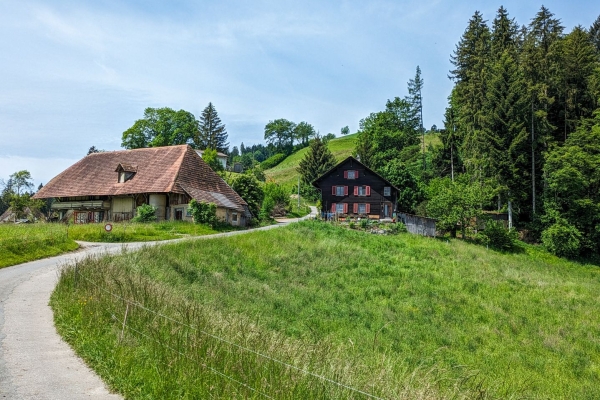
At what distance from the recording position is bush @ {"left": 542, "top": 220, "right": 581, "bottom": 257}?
3666cm

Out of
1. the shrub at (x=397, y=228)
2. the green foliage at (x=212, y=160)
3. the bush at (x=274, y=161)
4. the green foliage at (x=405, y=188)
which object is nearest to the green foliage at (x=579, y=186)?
the shrub at (x=397, y=228)

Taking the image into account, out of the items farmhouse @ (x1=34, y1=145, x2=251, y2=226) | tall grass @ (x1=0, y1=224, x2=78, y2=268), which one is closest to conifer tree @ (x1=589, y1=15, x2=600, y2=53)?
farmhouse @ (x1=34, y1=145, x2=251, y2=226)

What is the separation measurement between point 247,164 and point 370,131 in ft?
157

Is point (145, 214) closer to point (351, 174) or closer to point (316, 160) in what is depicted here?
point (351, 174)

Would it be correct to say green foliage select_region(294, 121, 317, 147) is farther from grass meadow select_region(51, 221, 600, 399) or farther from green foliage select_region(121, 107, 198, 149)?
grass meadow select_region(51, 221, 600, 399)

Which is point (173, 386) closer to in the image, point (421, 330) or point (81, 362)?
point (81, 362)

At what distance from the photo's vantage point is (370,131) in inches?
2972

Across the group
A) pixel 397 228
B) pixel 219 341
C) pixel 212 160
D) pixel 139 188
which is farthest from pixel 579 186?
pixel 212 160

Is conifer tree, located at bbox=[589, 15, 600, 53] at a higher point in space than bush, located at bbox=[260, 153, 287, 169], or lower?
higher

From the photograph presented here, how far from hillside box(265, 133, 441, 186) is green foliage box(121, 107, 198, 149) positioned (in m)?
20.8

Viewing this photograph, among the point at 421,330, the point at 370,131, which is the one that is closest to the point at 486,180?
the point at 421,330

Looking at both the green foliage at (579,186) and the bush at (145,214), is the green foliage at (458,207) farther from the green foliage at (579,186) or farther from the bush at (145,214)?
the bush at (145,214)

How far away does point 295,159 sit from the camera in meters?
114

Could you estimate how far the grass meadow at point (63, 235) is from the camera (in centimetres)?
1881
